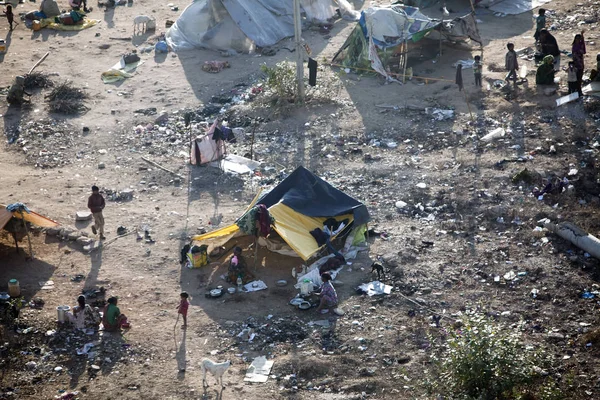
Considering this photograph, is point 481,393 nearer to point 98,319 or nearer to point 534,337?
point 534,337

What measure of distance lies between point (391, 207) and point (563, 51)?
7512 mm

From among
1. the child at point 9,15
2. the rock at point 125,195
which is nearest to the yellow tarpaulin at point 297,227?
the rock at point 125,195

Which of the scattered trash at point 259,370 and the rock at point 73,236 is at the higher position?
the scattered trash at point 259,370

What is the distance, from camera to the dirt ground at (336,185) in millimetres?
9438

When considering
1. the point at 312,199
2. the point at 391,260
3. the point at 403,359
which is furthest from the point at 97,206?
the point at 403,359

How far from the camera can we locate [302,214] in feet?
37.9

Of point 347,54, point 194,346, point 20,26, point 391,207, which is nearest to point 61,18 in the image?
point 20,26

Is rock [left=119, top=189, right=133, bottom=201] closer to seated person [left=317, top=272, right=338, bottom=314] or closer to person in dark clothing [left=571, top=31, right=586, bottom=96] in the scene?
seated person [left=317, top=272, right=338, bottom=314]

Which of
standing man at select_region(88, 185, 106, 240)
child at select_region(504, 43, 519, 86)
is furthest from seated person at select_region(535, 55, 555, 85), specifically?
standing man at select_region(88, 185, 106, 240)

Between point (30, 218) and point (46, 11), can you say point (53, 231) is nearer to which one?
point (30, 218)

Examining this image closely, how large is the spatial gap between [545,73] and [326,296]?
814 centimetres

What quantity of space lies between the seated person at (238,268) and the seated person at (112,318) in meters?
1.68

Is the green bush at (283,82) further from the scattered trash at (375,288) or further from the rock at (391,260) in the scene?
the scattered trash at (375,288)

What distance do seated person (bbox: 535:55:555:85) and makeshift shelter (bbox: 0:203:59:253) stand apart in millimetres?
10000
